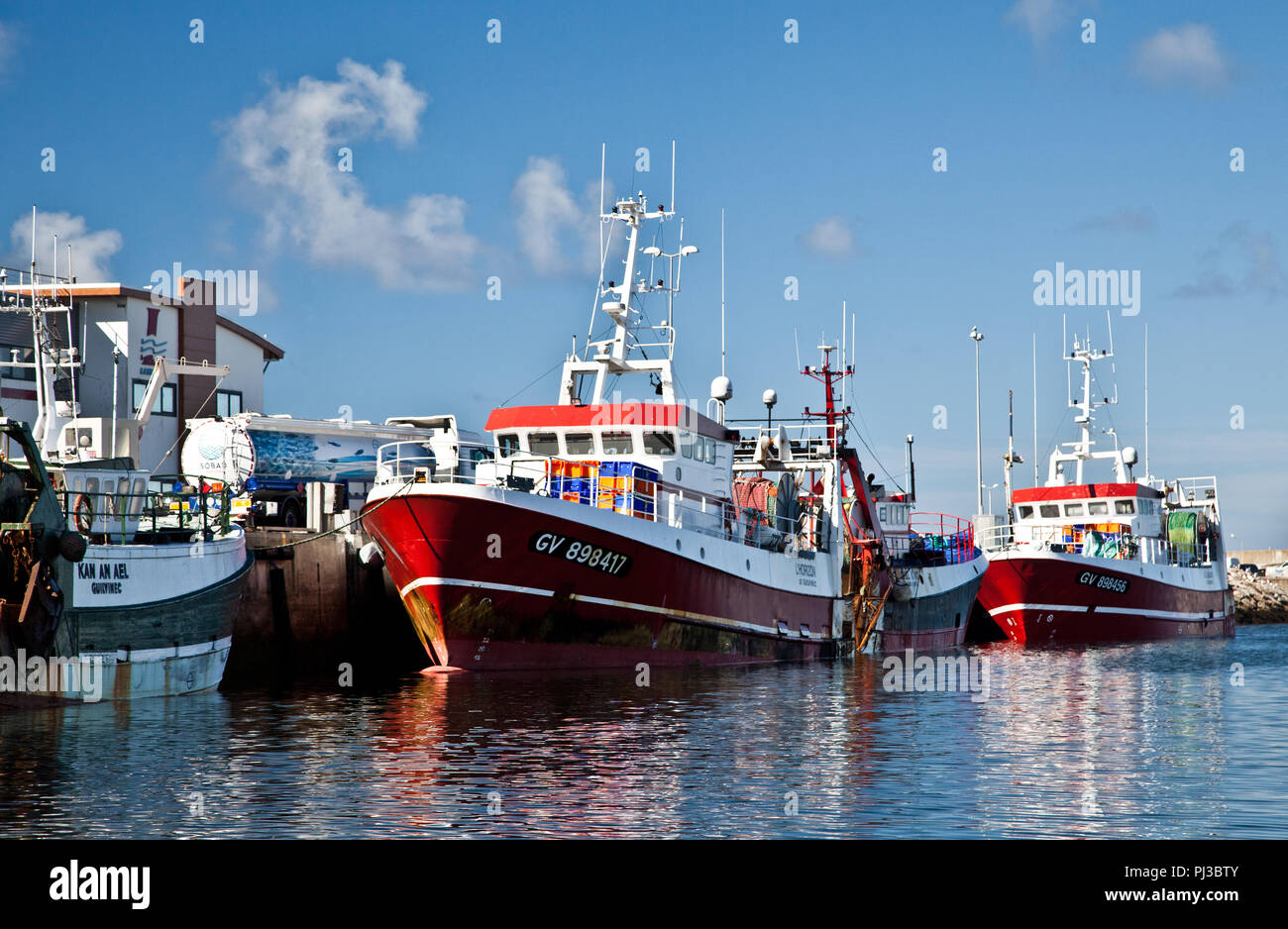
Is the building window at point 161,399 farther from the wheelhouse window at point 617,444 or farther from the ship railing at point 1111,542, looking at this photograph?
the ship railing at point 1111,542

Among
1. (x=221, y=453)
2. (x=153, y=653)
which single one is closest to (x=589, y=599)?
(x=153, y=653)

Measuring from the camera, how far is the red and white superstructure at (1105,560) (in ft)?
153

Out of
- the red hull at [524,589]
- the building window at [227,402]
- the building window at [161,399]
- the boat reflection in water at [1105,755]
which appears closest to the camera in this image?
the boat reflection in water at [1105,755]

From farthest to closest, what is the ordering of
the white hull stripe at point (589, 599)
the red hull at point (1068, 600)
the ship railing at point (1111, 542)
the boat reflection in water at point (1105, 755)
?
the ship railing at point (1111, 542)
the red hull at point (1068, 600)
the white hull stripe at point (589, 599)
the boat reflection in water at point (1105, 755)

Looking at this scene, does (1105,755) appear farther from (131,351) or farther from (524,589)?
(131,351)

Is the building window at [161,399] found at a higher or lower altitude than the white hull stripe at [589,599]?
higher

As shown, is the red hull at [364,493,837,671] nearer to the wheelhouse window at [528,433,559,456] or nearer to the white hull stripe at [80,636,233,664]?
the white hull stripe at [80,636,233,664]

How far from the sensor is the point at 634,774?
15.2 m

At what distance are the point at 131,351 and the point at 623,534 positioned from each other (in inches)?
1030

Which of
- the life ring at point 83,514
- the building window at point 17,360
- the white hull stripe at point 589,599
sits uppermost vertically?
the building window at point 17,360

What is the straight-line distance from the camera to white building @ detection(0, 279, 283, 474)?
143ft

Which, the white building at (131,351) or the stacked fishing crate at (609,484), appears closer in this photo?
the stacked fishing crate at (609,484)

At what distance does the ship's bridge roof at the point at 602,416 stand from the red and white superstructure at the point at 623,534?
30 millimetres

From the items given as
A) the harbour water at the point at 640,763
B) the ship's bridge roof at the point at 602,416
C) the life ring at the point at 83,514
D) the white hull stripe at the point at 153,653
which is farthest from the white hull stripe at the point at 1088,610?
the life ring at the point at 83,514
